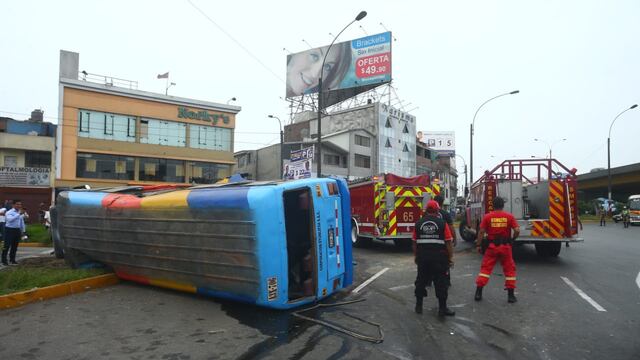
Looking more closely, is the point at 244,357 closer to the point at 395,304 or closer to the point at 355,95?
the point at 395,304

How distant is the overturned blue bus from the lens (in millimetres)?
6168

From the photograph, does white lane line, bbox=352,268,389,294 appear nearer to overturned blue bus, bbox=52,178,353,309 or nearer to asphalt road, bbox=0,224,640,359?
asphalt road, bbox=0,224,640,359

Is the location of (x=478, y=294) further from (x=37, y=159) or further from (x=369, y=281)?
(x=37, y=159)

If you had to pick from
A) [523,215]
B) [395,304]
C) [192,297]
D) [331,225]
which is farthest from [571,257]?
[192,297]

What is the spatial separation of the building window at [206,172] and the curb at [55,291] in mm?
32139

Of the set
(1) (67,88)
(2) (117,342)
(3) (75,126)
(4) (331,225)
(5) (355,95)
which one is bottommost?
(2) (117,342)

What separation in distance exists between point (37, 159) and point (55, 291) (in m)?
34.1

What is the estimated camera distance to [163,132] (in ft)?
129

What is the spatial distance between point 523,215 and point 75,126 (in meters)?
33.6

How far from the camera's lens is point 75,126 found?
35188 millimetres

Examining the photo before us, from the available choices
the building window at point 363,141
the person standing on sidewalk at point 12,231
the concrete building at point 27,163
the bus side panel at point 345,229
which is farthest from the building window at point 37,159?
the bus side panel at point 345,229

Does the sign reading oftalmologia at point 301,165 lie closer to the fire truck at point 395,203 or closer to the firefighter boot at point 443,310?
the fire truck at point 395,203

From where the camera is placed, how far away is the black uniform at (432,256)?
6.39 m

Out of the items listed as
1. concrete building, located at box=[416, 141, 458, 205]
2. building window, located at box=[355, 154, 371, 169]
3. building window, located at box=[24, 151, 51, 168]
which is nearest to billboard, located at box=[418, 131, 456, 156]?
concrete building, located at box=[416, 141, 458, 205]
